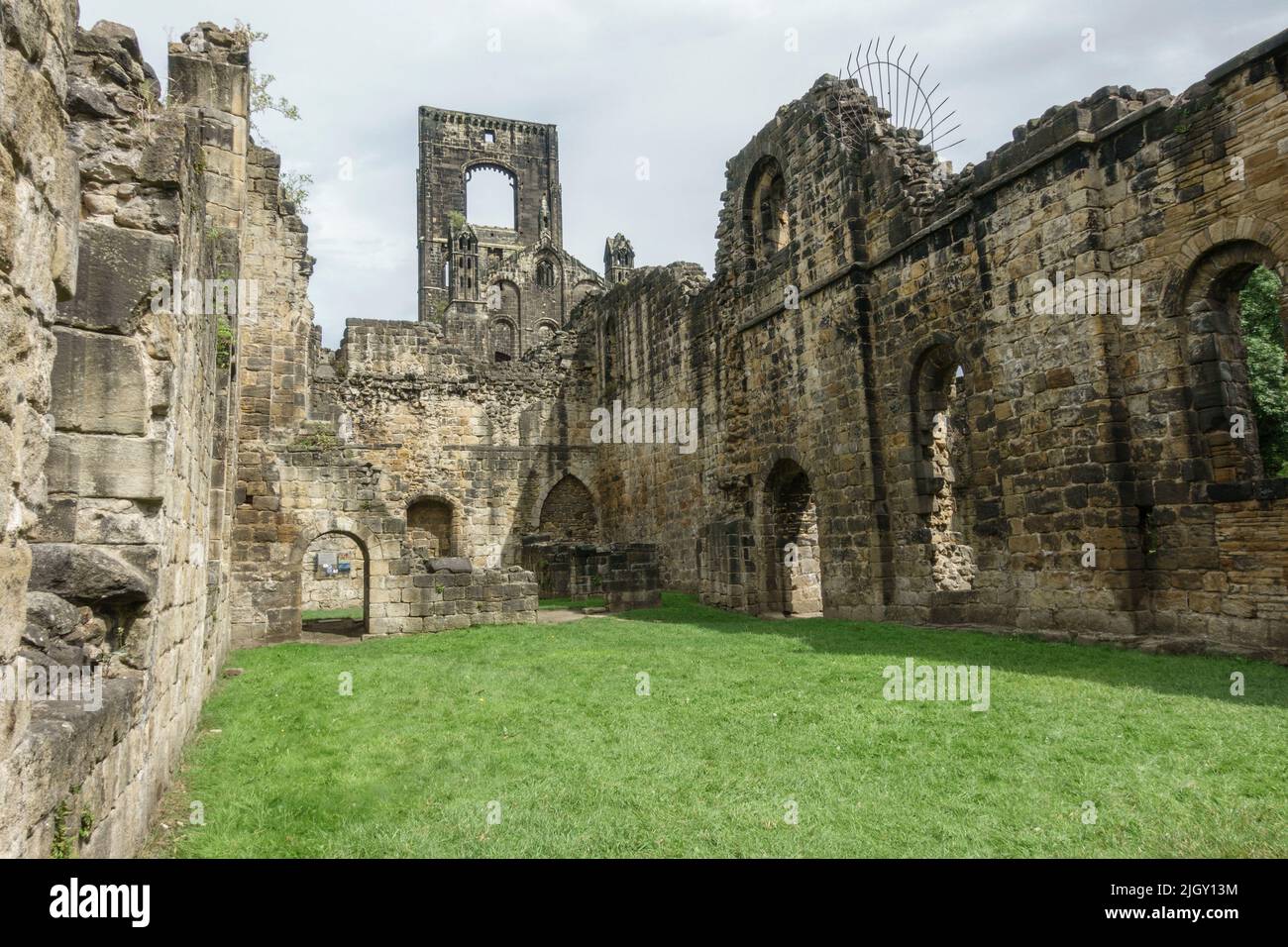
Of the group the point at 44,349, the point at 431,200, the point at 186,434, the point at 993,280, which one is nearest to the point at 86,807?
the point at 44,349

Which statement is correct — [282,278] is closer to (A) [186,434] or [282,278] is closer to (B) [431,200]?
(A) [186,434]

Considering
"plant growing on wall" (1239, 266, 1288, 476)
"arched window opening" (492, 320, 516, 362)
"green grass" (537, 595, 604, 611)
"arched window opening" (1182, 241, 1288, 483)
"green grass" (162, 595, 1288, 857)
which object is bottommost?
"green grass" (162, 595, 1288, 857)

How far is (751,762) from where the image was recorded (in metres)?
5.59

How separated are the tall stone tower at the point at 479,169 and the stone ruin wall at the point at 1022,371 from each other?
139 feet

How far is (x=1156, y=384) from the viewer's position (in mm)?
9344

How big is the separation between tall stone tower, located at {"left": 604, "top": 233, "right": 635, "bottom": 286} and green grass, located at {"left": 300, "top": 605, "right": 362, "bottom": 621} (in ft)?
119

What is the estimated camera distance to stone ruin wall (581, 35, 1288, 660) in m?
8.73

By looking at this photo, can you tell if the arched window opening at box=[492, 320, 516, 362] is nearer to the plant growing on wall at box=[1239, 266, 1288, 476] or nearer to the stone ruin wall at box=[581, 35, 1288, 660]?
the stone ruin wall at box=[581, 35, 1288, 660]

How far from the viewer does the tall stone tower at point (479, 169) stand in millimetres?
57062

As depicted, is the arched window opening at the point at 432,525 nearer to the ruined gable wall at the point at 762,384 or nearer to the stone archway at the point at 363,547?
the ruined gable wall at the point at 762,384

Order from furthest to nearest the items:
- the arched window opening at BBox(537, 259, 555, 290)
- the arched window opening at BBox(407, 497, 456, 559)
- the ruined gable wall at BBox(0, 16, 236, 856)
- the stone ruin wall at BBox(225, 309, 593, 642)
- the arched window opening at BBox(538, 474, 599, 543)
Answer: the arched window opening at BBox(537, 259, 555, 290) → the arched window opening at BBox(538, 474, 599, 543) → the arched window opening at BBox(407, 497, 456, 559) → the stone ruin wall at BBox(225, 309, 593, 642) → the ruined gable wall at BBox(0, 16, 236, 856)

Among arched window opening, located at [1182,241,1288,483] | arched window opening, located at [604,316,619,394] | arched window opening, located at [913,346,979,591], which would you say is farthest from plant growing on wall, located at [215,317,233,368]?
arched window opening, located at [604,316,619,394]

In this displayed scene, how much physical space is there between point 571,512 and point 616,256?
104ft

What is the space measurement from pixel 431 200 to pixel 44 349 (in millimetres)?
59902
